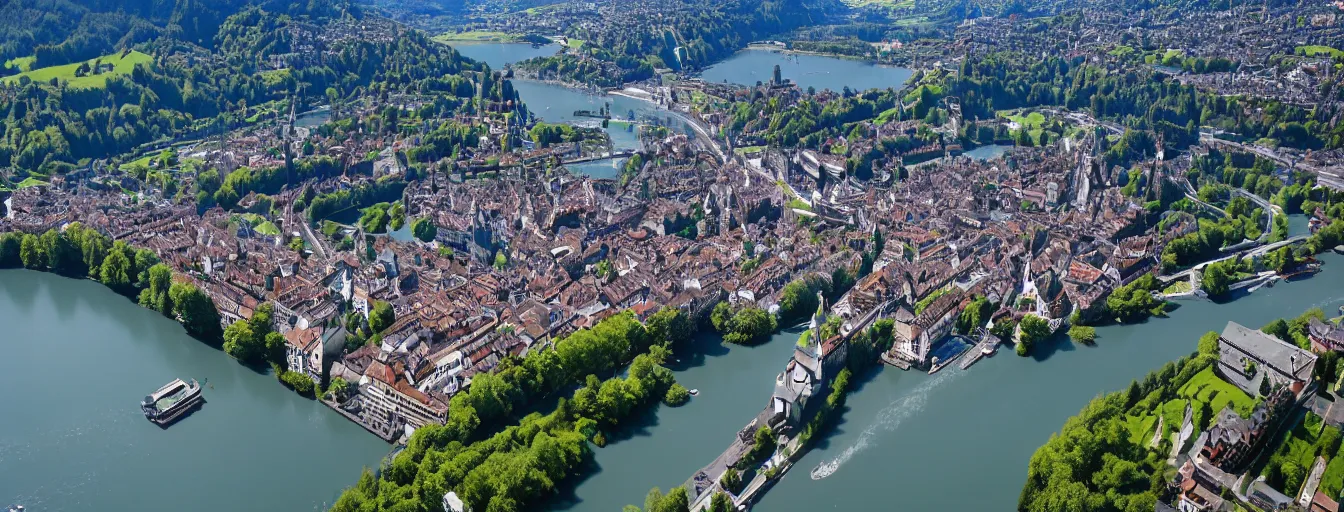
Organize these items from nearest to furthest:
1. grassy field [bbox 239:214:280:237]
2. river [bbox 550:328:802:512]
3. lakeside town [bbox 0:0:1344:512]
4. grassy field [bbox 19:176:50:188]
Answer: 1. river [bbox 550:328:802:512]
2. lakeside town [bbox 0:0:1344:512]
3. grassy field [bbox 239:214:280:237]
4. grassy field [bbox 19:176:50:188]

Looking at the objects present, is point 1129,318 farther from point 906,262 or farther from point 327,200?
point 327,200

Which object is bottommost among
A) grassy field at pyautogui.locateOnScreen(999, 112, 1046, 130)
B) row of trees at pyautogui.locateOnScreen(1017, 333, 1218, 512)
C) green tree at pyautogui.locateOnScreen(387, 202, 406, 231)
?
grassy field at pyautogui.locateOnScreen(999, 112, 1046, 130)

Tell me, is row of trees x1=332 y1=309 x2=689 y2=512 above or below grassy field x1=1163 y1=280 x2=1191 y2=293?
above

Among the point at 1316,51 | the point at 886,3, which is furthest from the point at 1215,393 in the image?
the point at 886,3

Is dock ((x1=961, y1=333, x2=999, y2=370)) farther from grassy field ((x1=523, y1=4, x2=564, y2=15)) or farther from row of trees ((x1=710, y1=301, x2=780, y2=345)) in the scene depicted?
grassy field ((x1=523, y1=4, x2=564, y2=15))

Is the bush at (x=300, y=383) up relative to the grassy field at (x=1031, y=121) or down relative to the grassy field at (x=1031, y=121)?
up

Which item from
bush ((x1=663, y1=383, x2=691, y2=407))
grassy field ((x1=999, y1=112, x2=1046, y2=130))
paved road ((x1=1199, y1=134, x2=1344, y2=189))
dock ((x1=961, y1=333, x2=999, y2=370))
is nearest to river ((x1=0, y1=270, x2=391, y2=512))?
bush ((x1=663, y1=383, x2=691, y2=407))

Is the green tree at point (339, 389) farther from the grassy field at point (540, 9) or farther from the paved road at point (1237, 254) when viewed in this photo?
the grassy field at point (540, 9)

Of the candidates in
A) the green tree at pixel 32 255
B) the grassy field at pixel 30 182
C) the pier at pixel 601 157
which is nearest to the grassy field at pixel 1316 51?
the pier at pixel 601 157
